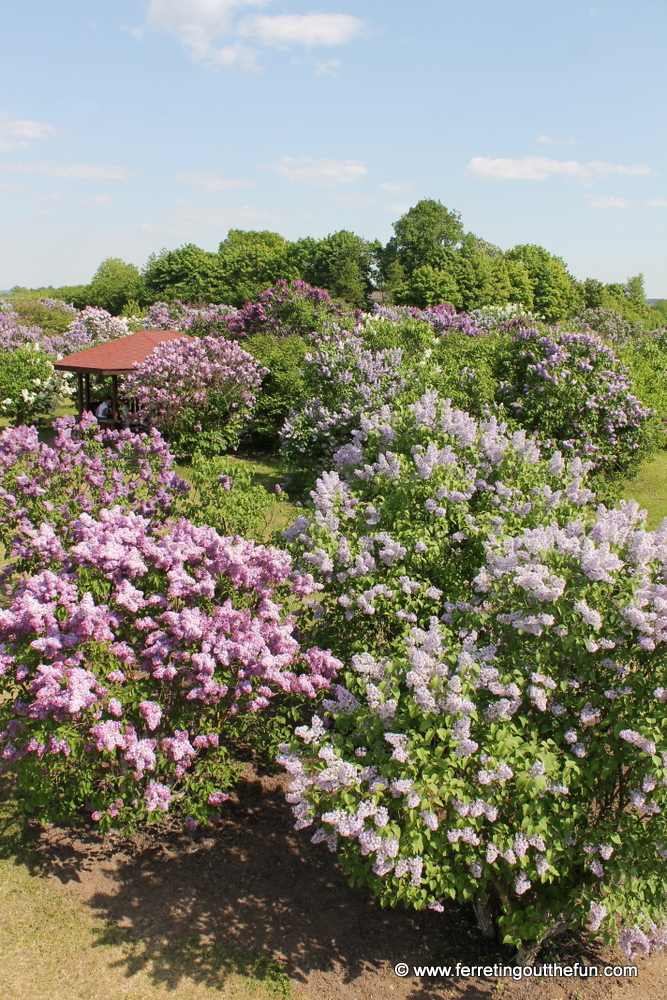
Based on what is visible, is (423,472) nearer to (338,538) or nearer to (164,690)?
(338,538)

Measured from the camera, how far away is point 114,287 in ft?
292

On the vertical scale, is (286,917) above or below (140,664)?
below

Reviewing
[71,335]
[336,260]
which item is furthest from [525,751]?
[336,260]

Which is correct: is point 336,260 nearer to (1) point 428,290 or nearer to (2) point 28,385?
(1) point 428,290

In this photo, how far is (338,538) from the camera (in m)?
6.07

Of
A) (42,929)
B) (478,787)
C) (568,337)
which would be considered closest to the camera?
(478,787)

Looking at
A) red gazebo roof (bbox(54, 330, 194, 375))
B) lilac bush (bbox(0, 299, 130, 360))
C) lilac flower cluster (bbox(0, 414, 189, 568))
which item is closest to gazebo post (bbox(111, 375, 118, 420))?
red gazebo roof (bbox(54, 330, 194, 375))

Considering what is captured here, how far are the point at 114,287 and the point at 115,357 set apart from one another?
7587 centimetres

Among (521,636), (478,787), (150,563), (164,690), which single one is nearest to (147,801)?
(164,690)

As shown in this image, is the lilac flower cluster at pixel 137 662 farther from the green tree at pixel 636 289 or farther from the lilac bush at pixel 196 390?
the green tree at pixel 636 289

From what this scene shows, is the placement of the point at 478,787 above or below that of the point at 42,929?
above

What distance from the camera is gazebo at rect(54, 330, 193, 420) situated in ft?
64.3

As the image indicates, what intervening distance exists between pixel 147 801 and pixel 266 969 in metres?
1.42

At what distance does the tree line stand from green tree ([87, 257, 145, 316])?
3959 millimetres
